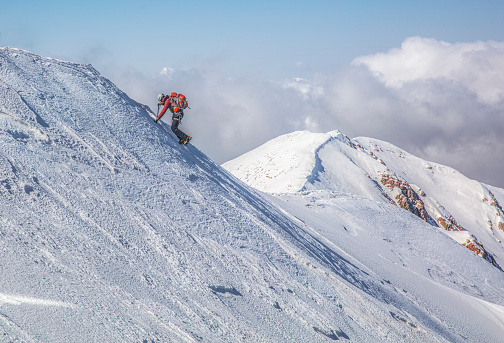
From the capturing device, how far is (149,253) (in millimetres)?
9719

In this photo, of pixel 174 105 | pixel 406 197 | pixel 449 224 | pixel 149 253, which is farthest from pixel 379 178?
pixel 149 253

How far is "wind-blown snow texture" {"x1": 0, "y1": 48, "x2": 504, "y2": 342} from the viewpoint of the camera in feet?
24.9

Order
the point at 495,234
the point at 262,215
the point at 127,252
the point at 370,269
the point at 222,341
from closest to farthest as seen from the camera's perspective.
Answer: the point at 222,341 < the point at 127,252 < the point at 262,215 < the point at 370,269 < the point at 495,234

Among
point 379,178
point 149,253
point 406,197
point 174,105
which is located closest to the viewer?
point 149,253

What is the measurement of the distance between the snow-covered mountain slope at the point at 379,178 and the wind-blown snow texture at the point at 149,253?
64.3 ft

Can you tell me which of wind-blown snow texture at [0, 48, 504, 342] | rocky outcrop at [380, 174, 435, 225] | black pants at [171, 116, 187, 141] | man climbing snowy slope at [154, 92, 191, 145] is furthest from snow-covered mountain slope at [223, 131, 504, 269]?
wind-blown snow texture at [0, 48, 504, 342]

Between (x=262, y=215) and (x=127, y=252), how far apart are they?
6.07m

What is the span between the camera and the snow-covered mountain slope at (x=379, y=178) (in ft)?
135

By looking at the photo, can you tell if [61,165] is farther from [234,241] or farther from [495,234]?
[495,234]

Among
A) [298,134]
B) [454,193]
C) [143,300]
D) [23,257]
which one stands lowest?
[23,257]

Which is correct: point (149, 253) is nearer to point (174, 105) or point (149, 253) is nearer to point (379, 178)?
point (174, 105)

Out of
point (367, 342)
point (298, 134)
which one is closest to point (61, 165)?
point (367, 342)

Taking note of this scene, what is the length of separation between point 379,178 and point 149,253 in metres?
43.8

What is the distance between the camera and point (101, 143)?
42.4ft
